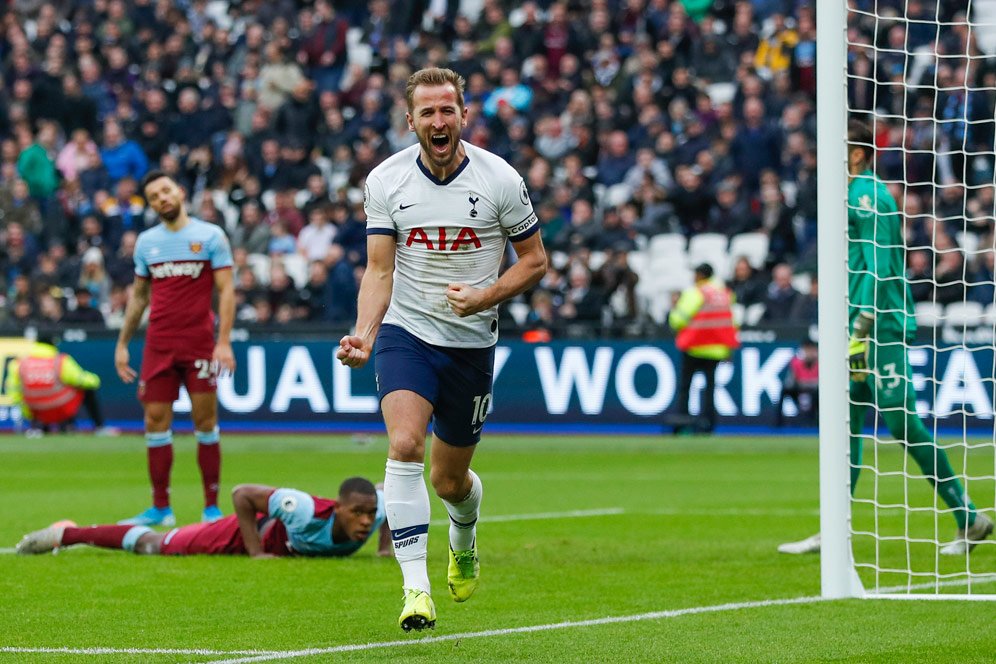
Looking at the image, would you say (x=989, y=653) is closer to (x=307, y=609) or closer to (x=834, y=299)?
(x=834, y=299)

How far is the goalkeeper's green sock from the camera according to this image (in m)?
9.61

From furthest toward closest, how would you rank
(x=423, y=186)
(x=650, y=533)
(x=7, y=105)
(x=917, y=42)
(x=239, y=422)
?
(x=7, y=105) → (x=917, y=42) → (x=239, y=422) → (x=650, y=533) → (x=423, y=186)

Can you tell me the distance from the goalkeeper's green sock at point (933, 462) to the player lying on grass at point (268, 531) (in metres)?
A: 3.09

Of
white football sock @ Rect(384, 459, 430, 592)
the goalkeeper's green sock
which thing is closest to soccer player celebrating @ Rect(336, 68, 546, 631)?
white football sock @ Rect(384, 459, 430, 592)

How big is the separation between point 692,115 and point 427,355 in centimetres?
1835

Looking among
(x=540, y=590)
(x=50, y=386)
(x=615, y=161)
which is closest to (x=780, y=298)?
(x=615, y=161)

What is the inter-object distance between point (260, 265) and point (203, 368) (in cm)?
1356

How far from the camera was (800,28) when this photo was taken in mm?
24734

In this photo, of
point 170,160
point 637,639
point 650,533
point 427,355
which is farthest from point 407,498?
point 170,160

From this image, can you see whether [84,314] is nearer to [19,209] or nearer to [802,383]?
[19,209]

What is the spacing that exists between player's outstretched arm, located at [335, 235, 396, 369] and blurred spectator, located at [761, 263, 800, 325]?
1498 centimetres

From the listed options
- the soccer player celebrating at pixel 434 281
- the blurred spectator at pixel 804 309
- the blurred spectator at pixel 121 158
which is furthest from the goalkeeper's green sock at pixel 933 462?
the blurred spectator at pixel 121 158

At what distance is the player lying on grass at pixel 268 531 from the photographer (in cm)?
910

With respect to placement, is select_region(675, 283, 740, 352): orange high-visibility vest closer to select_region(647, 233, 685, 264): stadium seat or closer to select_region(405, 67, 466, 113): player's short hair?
select_region(647, 233, 685, 264): stadium seat
